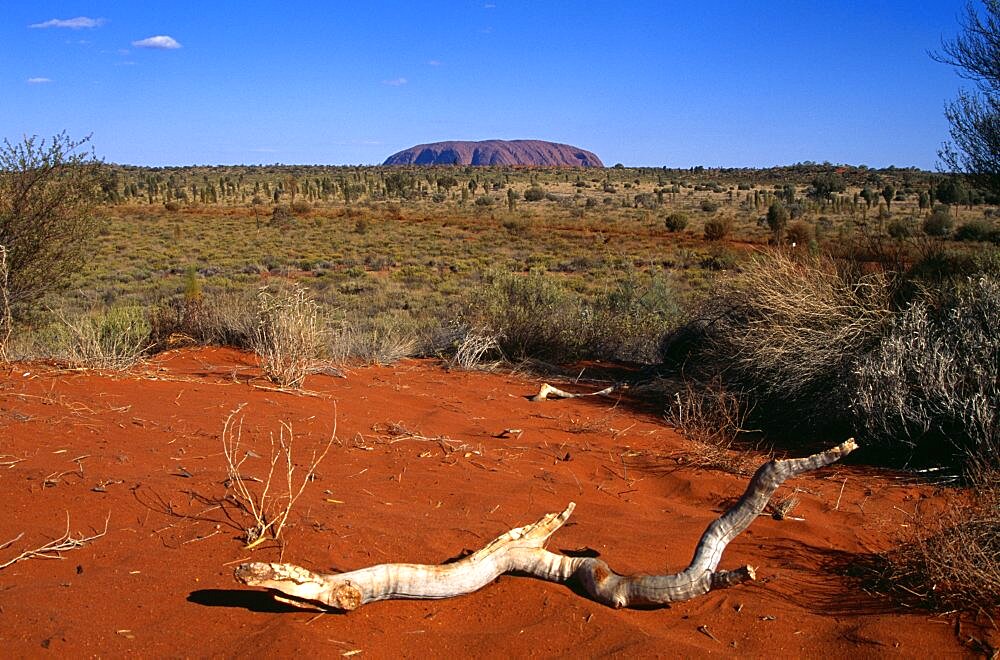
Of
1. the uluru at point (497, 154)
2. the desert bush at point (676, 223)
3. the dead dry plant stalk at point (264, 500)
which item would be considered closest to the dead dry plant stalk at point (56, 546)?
the dead dry plant stalk at point (264, 500)

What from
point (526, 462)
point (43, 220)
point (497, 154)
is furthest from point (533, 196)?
point (497, 154)

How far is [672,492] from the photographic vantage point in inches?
221

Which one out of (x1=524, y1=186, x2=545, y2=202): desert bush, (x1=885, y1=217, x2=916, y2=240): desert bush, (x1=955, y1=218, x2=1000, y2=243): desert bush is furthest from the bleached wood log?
(x1=524, y1=186, x2=545, y2=202): desert bush

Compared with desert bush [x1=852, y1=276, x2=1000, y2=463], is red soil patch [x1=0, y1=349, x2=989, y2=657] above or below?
below

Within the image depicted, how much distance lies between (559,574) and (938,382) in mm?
4212

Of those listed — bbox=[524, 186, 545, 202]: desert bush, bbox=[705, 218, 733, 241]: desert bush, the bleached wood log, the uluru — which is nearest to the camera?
the bleached wood log

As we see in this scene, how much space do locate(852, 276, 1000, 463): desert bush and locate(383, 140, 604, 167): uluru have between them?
14577 centimetres

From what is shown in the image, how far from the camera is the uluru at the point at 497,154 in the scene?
153 metres

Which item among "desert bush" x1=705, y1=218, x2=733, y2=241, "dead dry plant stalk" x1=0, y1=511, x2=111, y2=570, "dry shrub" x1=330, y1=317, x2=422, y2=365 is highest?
"desert bush" x1=705, y1=218, x2=733, y2=241

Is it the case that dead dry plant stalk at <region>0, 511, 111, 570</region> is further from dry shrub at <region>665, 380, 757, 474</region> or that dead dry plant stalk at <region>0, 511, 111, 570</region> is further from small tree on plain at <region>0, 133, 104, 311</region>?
small tree on plain at <region>0, 133, 104, 311</region>

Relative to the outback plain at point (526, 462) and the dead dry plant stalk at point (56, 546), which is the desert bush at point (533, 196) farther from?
the dead dry plant stalk at point (56, 546)

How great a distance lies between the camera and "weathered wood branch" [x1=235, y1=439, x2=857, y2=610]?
10.5 ft

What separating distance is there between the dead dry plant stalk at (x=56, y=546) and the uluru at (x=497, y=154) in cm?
14887

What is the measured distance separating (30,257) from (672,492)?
10.9 meters
